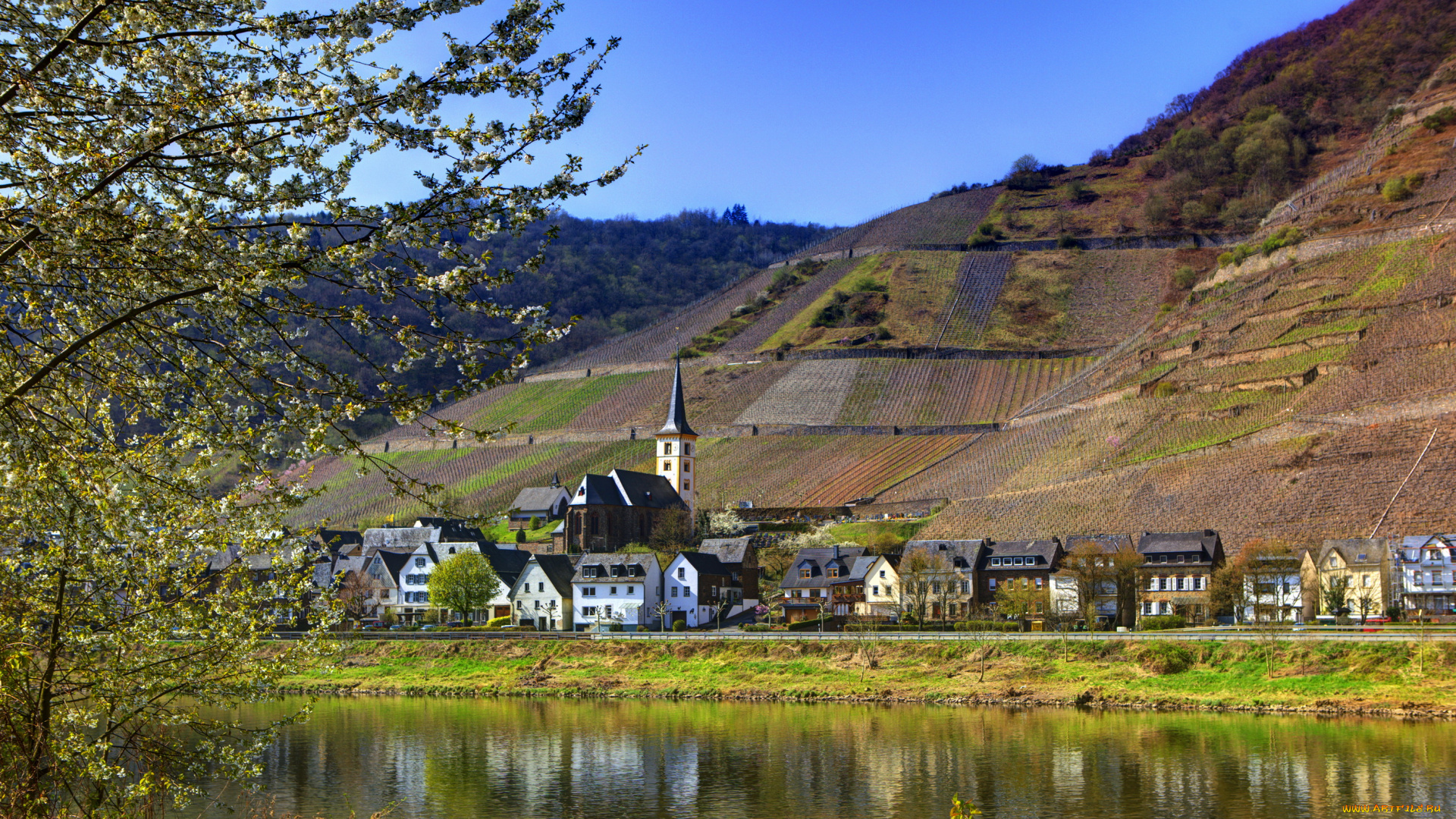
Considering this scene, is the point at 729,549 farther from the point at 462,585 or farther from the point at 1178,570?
the point at 1178,570

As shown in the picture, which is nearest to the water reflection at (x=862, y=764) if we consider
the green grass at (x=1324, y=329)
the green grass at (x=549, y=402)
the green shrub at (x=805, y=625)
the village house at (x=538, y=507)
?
the green shrub at (x=805, y=625)

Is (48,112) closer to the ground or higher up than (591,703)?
higher up

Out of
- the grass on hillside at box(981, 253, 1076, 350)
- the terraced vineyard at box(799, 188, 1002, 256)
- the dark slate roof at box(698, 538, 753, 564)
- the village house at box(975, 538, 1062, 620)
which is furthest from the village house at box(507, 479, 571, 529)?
the terraced vineyard at box(799, 188, 1002, 256)

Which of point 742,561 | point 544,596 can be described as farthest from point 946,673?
point 544,596

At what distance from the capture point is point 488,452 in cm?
13412

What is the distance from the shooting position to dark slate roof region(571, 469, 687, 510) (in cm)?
9606

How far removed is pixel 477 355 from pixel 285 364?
1.29 meters

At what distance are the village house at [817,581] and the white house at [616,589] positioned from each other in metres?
7.98

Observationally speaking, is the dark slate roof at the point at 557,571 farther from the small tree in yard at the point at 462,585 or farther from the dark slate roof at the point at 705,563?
the dark slate roof at the point at 705,563

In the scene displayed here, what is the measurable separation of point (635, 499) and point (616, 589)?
1053 inches

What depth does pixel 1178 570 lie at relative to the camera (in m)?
64.4

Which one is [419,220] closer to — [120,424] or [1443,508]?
[120,424]

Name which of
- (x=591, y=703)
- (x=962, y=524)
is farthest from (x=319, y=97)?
(x=962, y=524)

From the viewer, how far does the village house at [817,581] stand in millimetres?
72500
